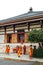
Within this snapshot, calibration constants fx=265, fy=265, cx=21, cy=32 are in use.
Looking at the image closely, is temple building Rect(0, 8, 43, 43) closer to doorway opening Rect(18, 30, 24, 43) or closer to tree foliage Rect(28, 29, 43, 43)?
doorway opening Rect(18, 30, 24, 43)

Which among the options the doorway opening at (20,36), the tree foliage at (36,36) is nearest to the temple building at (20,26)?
the doorway opening at (20,36)

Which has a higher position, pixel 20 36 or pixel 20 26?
pixel 20 26

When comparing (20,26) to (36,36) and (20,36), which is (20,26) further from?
(36,36)

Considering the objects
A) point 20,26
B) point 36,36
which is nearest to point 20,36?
point 20,26

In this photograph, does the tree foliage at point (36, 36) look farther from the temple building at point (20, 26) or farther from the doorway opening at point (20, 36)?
the doorway opening at point (20, 36)

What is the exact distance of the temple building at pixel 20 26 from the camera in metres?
30.2

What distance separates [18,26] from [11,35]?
4534mm

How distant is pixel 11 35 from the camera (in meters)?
37.8

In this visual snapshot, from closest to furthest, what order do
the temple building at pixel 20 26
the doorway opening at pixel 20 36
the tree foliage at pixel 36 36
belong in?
the tree foliage at pixel 36 36 < the temple building at pixel 20 26 < the doorway opening at pixel 20 36

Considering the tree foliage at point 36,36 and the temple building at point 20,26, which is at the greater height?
the temple building at point 20,26

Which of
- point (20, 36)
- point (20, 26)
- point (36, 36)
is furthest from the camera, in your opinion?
point (20, 36)

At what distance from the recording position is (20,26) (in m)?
33.3

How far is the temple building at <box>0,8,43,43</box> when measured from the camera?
3017 cm

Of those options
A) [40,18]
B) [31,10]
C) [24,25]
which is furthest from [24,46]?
[31,10]
